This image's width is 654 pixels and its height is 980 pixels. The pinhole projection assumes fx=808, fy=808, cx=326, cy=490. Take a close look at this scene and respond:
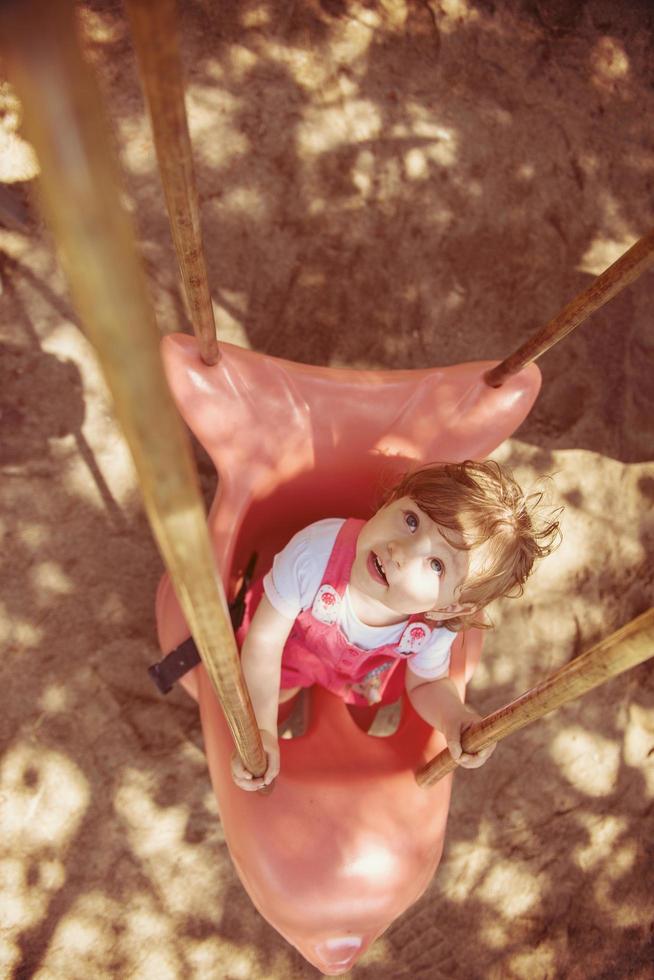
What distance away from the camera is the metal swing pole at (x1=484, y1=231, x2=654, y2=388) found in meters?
0.90

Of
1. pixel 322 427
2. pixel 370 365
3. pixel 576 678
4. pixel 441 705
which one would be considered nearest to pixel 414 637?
pixel 441 705

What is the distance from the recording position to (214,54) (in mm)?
1697

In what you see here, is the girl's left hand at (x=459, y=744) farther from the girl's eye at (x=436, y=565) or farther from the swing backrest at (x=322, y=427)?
the swing backrest at (x=322, y=427)

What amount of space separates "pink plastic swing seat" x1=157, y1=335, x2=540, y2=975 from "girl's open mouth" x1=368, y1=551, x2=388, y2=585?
235mm

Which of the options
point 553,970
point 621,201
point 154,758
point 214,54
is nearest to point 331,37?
point 214,54

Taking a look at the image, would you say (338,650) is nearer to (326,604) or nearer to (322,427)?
(326,604)

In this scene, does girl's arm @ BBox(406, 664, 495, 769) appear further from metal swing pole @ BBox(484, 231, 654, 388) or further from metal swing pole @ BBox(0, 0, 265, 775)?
metal swing pole @ BBox(0, 0, 265, 775)

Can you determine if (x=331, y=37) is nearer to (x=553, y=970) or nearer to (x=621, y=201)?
(x=621, y=201)

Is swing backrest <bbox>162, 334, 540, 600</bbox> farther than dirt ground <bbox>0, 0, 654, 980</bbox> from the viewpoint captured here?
No

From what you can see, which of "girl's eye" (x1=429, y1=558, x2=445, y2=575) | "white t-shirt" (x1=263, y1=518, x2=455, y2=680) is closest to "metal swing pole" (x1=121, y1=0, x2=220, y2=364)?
"white t-shirt" (x1=263, y1=518, x2=455, y2=680)

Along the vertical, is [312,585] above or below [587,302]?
below

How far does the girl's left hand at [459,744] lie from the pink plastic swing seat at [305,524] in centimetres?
8

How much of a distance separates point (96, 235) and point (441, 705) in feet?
3.17

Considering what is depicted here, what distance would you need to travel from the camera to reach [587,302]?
0.99 meters
